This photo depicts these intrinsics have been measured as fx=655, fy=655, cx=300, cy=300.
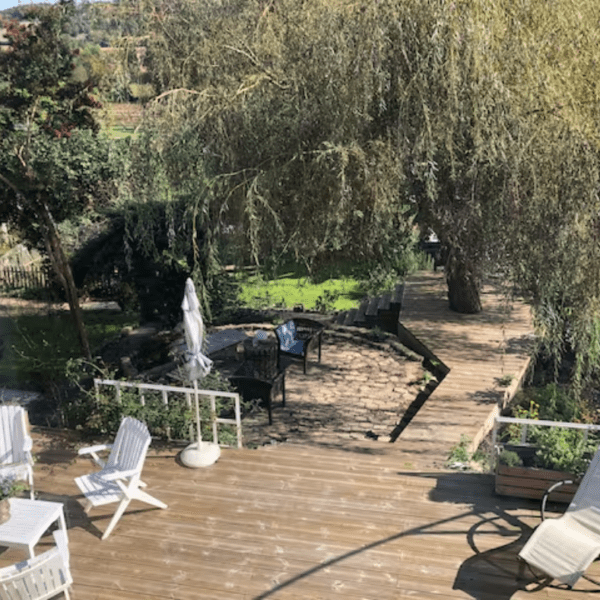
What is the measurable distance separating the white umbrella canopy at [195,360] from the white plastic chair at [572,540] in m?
3.38

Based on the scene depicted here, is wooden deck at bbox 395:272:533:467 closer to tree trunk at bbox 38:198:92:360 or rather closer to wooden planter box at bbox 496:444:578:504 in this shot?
wooden planter box at bbox 496:444:578:504

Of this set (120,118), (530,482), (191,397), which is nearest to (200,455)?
(191,397)

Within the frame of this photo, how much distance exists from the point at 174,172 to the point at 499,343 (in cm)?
692

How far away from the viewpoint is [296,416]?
33.1 ft

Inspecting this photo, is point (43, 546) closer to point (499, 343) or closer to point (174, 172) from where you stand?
point (174, 172)

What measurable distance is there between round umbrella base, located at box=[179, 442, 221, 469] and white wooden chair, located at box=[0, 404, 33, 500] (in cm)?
154

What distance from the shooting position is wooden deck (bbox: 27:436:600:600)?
513cm

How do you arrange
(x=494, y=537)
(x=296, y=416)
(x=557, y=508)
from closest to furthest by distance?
1. (x=494, y=537)
2. (x=557, y=508)
3. (x=296, y=416)

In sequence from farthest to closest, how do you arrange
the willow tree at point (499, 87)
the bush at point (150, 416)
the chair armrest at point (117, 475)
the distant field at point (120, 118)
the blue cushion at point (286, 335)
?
the blue cushion at point (286, 335), the distant field at point (120, 118), the bush at point (150, 416), the willow tree at point (499, 87), the chair armrest at point (117, 475)

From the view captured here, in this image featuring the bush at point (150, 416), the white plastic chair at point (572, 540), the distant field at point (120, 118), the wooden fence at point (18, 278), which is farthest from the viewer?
the wooden fence at point (18, 278)

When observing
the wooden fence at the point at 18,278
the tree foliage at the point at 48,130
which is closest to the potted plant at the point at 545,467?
the tree foliage at the point at 48,130

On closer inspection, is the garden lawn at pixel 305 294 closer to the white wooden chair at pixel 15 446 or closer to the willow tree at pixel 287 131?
the willow tree at pixel 287 131

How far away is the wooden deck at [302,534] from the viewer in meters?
5.13

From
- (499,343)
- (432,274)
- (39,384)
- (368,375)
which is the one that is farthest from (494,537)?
(432,274)
